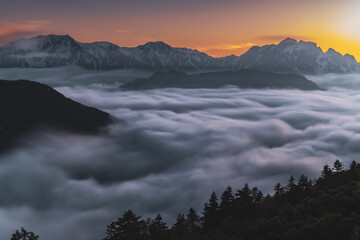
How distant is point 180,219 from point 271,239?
101 feet

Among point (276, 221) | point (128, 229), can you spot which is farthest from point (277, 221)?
point (128, 229)

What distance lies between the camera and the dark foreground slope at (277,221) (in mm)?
47531

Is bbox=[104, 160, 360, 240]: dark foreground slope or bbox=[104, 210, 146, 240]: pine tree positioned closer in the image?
bbox=[104, 160, 360, 240]: dark foreground slope

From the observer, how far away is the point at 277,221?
177 feet

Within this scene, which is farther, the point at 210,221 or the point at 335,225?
the point at 210,221

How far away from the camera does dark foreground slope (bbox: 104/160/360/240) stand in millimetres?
47531

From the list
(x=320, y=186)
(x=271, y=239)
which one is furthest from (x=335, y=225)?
(x=320, y=186)

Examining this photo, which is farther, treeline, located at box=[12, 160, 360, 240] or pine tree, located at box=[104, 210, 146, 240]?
pine tree, located at box=[104, 210, 146, 240]

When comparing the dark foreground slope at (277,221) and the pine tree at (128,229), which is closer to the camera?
the dark foreground slope at (277,221)

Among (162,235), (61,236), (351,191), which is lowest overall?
(61,236)

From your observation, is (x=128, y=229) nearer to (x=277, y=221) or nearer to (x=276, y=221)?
(x=276, y=221)

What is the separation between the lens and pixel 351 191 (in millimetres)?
64000

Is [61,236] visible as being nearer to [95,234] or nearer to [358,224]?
[95,234]

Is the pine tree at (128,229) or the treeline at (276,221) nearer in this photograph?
the treeline at (276,221)
